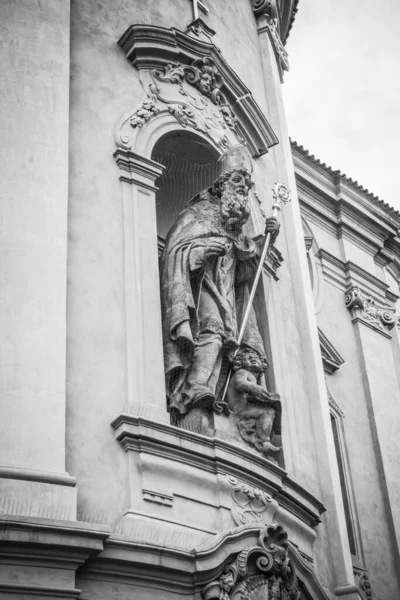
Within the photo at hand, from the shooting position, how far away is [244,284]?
10.1m

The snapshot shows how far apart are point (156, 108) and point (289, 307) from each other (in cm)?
222

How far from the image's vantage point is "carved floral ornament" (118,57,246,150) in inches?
396

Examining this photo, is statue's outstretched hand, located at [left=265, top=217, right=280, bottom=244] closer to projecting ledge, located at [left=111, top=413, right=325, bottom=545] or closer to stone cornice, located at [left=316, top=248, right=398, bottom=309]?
projecting ledge, located at [left=111, top=413, right=325, bottom=545]

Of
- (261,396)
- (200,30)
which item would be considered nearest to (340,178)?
(200,30)

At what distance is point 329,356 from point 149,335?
5184 millimetres

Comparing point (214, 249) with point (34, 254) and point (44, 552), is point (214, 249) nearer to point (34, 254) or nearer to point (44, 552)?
point (34, 254)

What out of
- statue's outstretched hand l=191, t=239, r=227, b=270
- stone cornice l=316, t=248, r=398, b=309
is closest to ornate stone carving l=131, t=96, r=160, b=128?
statue's outstretched hand l=191, t=239, r=227, b=270

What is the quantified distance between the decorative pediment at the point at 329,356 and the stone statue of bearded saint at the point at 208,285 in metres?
3.36

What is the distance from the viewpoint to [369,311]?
14828 millimetres

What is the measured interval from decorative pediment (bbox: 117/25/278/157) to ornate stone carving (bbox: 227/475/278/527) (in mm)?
2846

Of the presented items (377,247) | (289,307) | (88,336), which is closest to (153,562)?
(88,336)

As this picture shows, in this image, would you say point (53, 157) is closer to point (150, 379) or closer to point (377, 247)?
point (150, 379)

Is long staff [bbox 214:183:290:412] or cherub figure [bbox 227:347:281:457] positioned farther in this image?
long staff [bbox 214:183:290:412]

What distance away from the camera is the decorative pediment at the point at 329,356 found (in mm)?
13383
